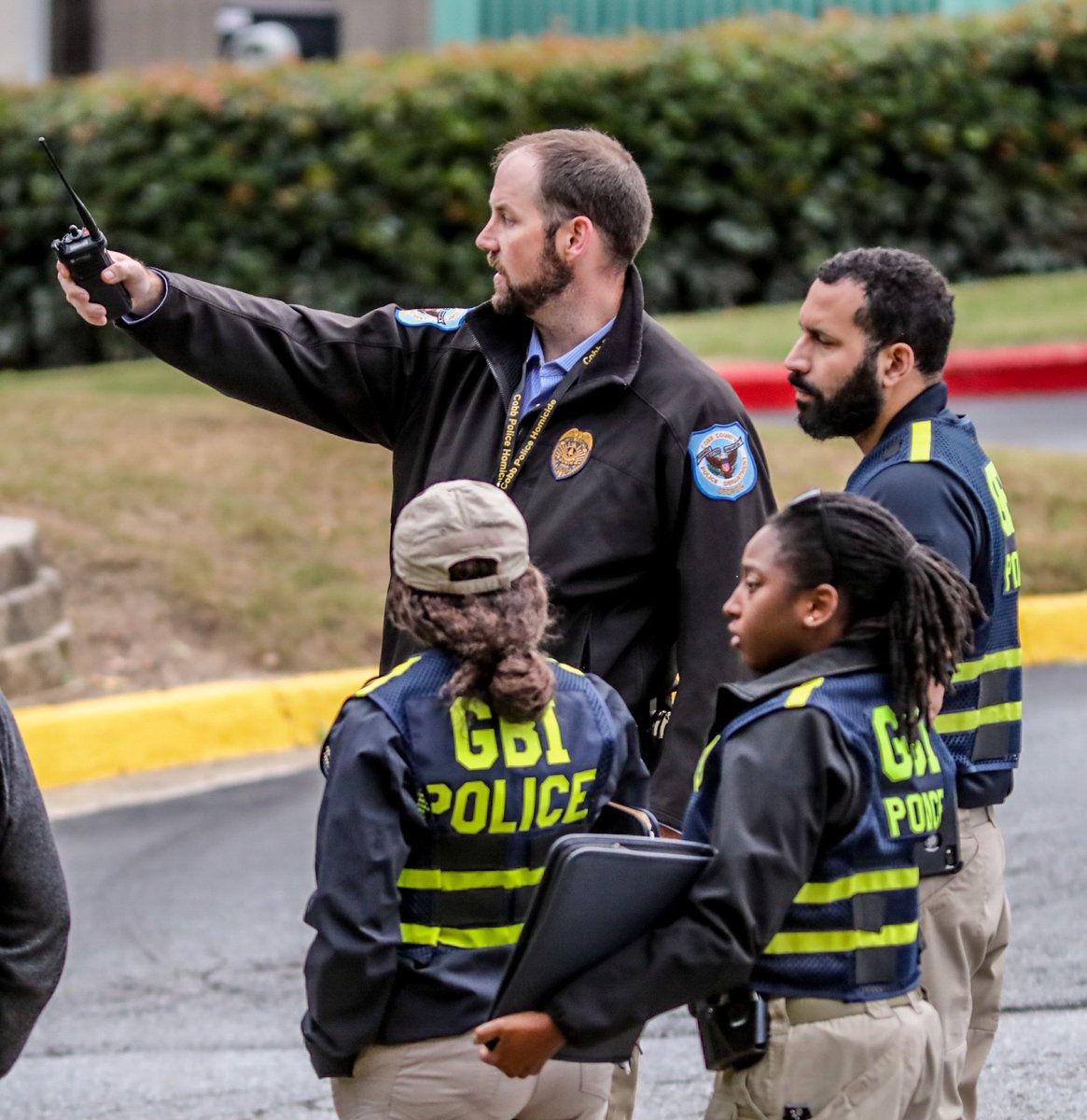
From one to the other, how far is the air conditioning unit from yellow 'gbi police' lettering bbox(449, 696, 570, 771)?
13.6 meters

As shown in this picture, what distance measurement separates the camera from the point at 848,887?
2773 millimetres

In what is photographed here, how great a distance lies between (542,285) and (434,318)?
0.94ft

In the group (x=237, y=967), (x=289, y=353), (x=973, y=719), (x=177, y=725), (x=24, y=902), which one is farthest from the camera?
(x=177, y=725)

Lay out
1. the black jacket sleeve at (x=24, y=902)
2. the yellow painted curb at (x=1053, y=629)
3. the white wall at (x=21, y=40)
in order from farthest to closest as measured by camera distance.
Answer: the white wall at (x=21, y=40) → the yellow painted curb at (x=1053, y=629) → the black jacket sleeve at (x=24, y=902)

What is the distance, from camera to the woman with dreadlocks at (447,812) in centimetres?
280

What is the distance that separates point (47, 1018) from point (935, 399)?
2896 millimetres

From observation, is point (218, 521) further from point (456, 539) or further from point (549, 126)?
point (456, 539)

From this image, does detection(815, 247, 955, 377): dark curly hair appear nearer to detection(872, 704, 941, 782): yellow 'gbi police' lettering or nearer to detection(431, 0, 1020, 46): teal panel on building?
detection(872, 704, 941, 782): yellow 'gbi police' lettering

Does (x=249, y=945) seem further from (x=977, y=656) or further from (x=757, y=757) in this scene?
(x=757, y=757)

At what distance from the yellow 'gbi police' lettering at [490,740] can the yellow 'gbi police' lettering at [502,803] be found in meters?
A: 0.03

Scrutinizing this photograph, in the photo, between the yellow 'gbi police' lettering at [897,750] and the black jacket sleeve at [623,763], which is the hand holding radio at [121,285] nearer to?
the black jacket sleeve at [623,763]

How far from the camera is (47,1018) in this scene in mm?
5094

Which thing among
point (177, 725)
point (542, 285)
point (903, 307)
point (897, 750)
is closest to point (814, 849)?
point (897, 750)

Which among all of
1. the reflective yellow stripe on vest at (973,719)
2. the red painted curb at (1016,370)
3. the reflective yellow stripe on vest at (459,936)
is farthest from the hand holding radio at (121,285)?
the red painted curb at (1016,370)
